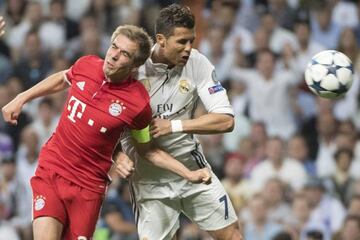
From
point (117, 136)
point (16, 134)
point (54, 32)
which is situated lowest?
point (16, 134)

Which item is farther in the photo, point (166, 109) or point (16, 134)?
point (16, 134)

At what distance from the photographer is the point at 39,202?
6.86 meters

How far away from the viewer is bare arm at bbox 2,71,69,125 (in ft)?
22.6

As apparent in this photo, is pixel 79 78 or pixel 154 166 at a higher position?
pixel 79 78

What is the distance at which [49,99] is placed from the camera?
11656 millimetres

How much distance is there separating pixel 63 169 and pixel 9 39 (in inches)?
229

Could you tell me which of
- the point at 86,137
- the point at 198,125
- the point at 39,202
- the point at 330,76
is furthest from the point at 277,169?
the point at 39,202

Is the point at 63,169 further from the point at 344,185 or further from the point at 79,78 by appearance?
the point at 344,185

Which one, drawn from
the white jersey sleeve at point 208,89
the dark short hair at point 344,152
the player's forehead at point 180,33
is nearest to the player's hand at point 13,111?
the player's forehead at point 180,33

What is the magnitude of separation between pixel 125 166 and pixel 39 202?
0.59 m

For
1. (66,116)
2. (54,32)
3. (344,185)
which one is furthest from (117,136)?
(54,32)

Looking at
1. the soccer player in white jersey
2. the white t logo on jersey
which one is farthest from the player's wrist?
the white t logo on jersey

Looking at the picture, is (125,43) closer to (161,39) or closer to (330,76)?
(161,39)

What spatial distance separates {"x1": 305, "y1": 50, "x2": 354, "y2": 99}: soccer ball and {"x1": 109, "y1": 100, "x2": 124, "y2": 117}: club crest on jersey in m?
1.72
